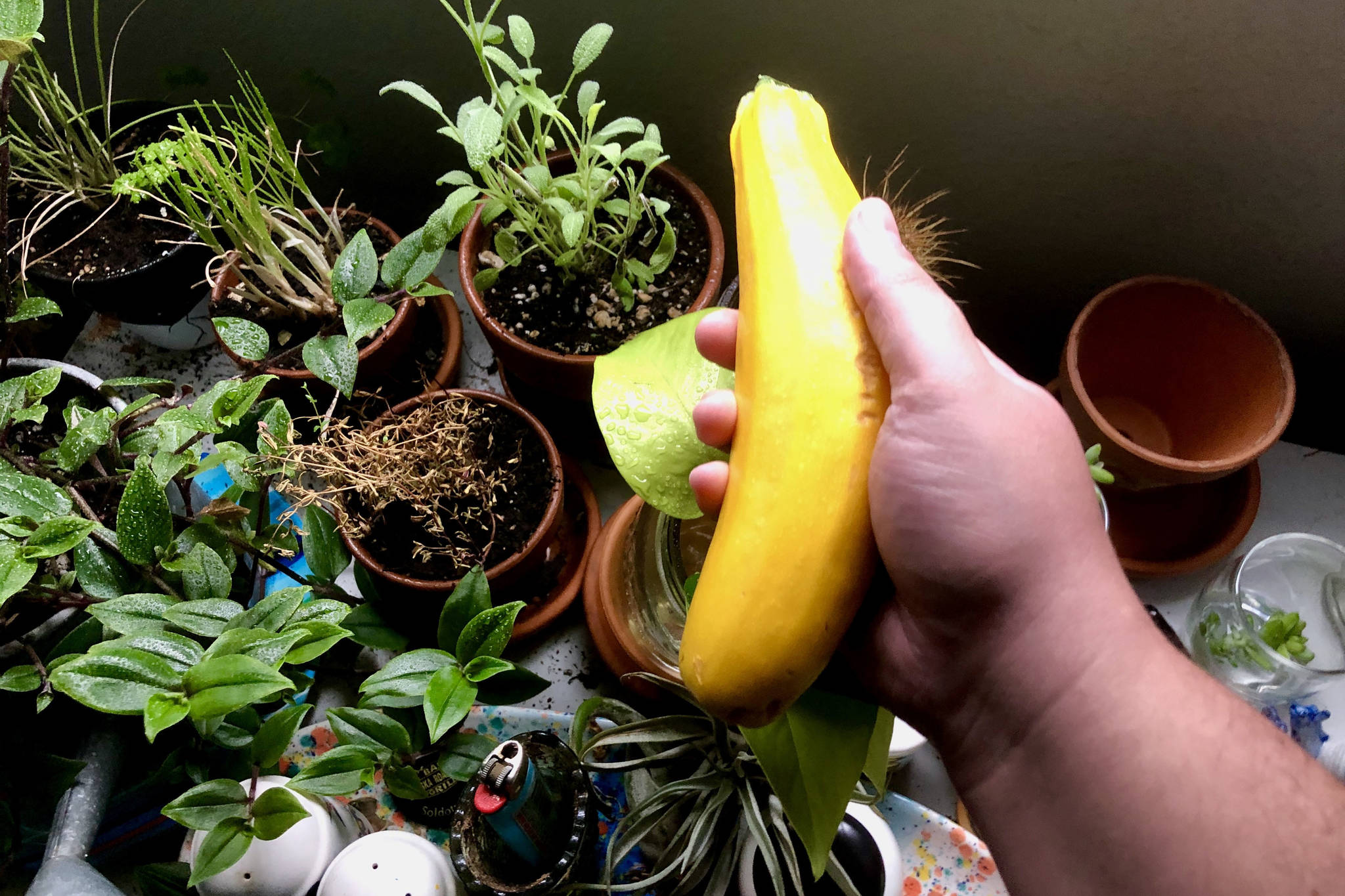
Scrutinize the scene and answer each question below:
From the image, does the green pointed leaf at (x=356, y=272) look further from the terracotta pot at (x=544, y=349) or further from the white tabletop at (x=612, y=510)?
the white tabletop at (x=612, y=510)

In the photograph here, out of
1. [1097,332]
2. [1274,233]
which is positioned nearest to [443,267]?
[1097,332]

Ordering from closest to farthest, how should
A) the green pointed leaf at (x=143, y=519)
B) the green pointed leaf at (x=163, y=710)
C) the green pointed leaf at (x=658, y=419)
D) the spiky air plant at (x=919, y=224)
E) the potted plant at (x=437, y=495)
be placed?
the green pointed leaf at (x=163, y=710) < the green pointed leaf at (x=143, y=519) < the green pointed leaf at (x=658, y=419) < the potted plant at (x=437, y=495) < the spiky air plant at (x=919, y=224)

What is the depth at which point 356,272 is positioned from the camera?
71 centimetres

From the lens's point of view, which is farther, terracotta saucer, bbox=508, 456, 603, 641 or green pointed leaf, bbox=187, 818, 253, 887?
terracotta saucer, bbox=508, 456, 603, 641

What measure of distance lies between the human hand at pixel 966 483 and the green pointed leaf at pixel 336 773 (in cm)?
40

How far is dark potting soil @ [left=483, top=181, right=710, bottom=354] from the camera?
91 centimetres

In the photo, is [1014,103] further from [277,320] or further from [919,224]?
[277,320]

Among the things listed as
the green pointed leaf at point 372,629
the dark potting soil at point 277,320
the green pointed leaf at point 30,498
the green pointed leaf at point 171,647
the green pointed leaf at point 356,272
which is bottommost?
the green pointed leaf at point 372,629

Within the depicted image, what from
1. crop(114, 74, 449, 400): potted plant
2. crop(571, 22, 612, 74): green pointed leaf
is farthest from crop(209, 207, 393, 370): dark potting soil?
crop(571, 22, 612, 74): green pointed leaf

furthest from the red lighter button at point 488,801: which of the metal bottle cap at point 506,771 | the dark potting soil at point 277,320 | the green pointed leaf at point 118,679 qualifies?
the dark potting soil at point 277,320

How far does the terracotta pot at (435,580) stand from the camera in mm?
780

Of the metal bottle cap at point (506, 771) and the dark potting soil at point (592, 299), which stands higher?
the dark potting soil at point (592, 299)

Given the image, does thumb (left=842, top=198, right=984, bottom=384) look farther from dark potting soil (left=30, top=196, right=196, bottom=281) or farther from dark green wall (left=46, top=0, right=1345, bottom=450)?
dark potting soil (left=30, top=196, right=196, bottom=281)

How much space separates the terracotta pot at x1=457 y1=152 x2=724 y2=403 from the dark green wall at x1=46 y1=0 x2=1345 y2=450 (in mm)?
170
